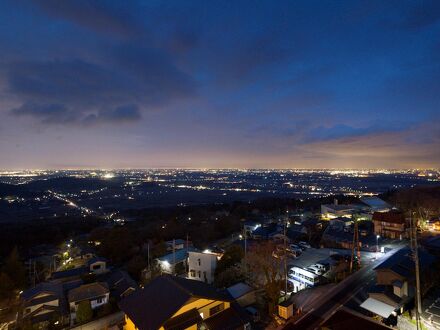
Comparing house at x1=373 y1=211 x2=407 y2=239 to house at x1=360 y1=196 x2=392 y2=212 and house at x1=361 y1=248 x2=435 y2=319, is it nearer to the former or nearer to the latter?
house at x1=360 y1=196 x2=392 y2=212

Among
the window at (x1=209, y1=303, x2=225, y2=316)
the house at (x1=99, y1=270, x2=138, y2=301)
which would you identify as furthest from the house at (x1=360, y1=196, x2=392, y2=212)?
the window at (x1=209, y1=303, x2=225, y2=316)

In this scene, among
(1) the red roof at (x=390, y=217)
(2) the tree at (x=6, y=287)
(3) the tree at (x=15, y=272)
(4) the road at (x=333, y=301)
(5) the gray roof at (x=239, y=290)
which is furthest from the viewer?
(1) the red roof at (x=390, y=217)

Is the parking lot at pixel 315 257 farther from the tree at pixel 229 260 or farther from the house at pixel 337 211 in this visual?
the house at pixel 337 211

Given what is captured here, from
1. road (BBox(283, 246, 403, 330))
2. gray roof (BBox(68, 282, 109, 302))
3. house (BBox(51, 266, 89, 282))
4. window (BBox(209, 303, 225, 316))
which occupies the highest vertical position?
window (BBox(209, 303, 225, 316))

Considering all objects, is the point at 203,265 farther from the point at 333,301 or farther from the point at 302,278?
the point at 333,301

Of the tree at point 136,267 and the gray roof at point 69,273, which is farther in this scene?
the tree at point 136,267

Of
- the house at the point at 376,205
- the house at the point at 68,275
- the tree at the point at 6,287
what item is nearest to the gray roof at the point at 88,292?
the tree at the point at 6,287

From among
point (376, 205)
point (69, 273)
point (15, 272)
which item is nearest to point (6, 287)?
point (15, 272)
